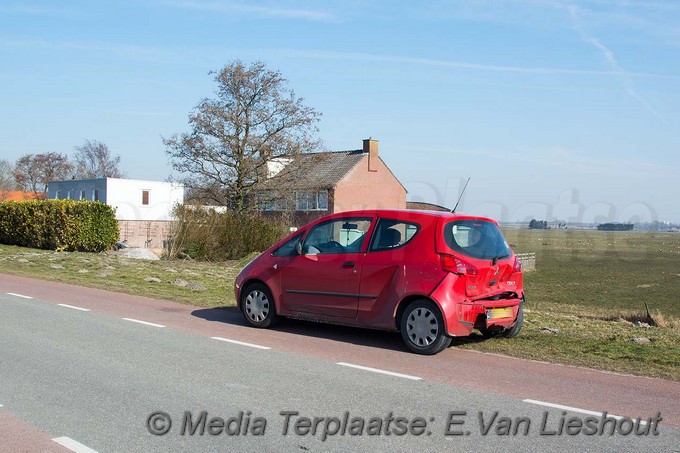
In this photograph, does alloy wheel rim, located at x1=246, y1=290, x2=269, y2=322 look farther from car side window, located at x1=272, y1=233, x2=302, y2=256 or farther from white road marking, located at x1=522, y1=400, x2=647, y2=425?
white road marking, located at x1=522, y1=400, x2=647, y2=425

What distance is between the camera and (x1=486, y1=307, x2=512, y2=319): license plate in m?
9.13

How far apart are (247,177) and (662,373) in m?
33.5

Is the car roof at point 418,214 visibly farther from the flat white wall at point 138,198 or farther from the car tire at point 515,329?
the flat white wall at point 138,198

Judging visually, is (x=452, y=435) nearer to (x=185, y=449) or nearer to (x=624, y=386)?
(x=185, y=449)

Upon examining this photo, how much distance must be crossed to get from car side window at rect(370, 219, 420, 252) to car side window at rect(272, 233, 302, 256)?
55.7 inches

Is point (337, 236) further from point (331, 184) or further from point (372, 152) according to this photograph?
point (372, 152)

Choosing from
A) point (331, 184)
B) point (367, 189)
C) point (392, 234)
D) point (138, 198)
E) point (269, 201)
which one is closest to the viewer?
point (392, 234)

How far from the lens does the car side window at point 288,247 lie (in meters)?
10.6

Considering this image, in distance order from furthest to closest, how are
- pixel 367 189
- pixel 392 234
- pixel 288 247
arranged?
1. pixel 367 189
2. pixel 288 247
3. pixel 392 234

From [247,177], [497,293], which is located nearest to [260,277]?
[497,293]

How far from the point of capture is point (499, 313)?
9.32 metres

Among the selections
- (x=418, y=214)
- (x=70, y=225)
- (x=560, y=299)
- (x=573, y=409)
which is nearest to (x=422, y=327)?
(x=418, y=214)

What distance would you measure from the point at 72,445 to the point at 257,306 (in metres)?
5.53

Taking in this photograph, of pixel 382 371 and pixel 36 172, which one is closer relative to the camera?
pixel 382 371
